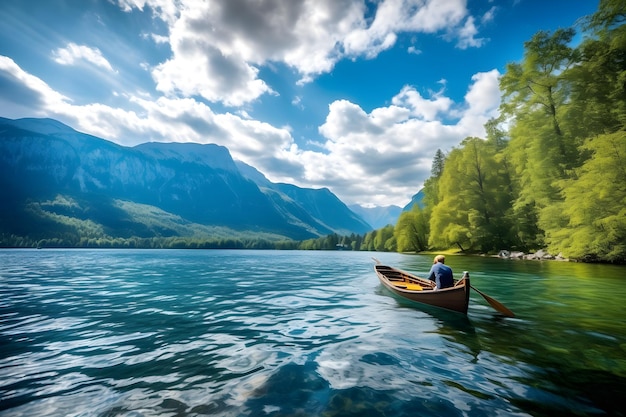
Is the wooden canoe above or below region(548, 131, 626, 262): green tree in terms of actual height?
below

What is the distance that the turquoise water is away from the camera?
5.27 meters

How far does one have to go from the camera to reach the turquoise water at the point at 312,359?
5.27 meters

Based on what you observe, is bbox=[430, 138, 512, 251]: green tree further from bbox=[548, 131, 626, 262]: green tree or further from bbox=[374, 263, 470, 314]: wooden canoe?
bbox=[374, 263, 470, 314]: wooden canoe

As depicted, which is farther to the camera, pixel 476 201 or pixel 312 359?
pixel 476 201

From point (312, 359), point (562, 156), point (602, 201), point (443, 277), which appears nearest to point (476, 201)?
point (562, 156)

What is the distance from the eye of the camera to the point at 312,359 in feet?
24.6

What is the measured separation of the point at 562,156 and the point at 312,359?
37.7 m

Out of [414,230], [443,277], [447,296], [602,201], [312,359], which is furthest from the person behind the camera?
[414,230]

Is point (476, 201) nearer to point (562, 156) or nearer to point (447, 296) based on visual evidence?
point (562, 156)

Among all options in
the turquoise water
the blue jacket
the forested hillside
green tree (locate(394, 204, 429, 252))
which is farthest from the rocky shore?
the blue jacket

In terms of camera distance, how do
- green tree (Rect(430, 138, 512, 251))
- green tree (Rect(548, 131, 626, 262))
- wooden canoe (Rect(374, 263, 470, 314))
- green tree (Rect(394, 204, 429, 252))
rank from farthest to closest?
1. green tree (Rect(394, 204, 429, 252))
2. green tree (Rect(430, 138, 512, 251))
3. green tree (Rect(548, 131, 626, 262))
4. wooden canoe (Rect(374, 263, 470, 314))

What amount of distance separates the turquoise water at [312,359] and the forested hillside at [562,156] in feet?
48.8

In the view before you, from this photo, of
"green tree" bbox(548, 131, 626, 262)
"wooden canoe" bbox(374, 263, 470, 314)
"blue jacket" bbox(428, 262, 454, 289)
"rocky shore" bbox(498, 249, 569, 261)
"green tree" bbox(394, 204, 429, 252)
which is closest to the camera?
"wooden canoe" bbox(374, 263, 470, 314)

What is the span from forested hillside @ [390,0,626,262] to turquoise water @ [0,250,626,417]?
14.9 metres
